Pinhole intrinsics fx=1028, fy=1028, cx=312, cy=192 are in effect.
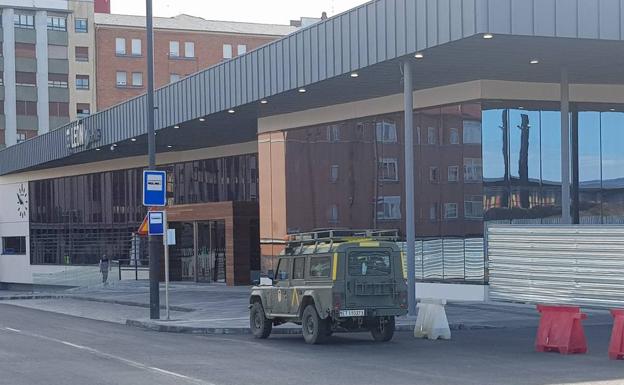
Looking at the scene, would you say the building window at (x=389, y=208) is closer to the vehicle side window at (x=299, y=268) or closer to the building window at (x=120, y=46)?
the vehicle side window at (x=299, y=268)

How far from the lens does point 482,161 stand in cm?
2694

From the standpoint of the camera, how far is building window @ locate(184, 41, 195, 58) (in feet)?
291

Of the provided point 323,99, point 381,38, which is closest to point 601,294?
point 381,38

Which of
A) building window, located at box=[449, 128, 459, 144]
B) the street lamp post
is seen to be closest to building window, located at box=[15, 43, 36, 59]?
the street lamp post

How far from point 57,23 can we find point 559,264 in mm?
75568

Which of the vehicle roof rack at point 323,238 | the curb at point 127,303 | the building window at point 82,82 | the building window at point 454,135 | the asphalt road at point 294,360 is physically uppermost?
the building window at point 82,82

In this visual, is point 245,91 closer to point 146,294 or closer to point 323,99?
point 323,99

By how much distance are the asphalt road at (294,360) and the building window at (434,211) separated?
22.7 feet

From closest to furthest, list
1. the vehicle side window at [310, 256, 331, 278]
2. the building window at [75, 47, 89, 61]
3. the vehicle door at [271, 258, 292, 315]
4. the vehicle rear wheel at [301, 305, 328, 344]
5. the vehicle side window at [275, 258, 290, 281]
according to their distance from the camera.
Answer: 1. the vehicle rear wheel at [301, 305, 328, 344]
2. the vehicle side window at [310, 256, 331, 278]
3. the vehicle door at [271, 258, 292, 315]
4. the vehicle side window at [275, 258, 290, 281]
5. the building window at [75, 47, 89, 61]

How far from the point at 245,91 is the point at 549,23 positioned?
11237 mm

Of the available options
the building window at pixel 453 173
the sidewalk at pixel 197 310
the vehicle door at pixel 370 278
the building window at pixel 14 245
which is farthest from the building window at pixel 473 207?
the building window at pixel 14 245

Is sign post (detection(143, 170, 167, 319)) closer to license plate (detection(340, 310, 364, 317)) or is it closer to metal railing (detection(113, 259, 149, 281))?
license plate (detection(340, 310, 364, 317))

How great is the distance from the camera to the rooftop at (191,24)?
8782cm

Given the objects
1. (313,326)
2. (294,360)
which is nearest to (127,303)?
(313,326)
